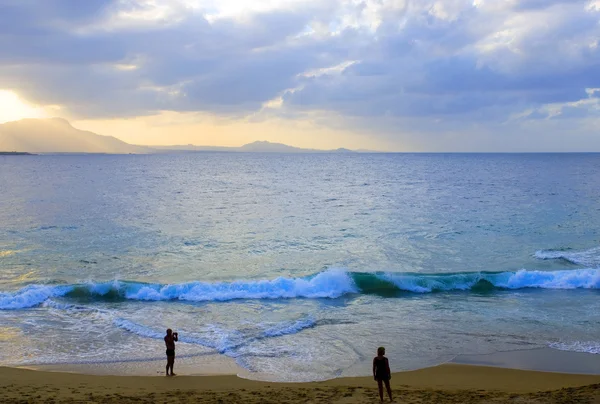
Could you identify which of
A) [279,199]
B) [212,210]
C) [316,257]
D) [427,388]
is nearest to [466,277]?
[316,257]

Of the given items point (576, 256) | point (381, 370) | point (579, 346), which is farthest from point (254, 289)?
point (576, 256)

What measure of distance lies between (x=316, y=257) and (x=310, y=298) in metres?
7.17

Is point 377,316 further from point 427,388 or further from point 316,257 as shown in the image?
point 316,257

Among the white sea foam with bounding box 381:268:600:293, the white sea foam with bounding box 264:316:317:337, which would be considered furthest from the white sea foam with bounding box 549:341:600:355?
the white sea foam with bounding box 381:268:600:293

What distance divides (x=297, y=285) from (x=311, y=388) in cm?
1129

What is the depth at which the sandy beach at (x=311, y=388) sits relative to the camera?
1141 cm

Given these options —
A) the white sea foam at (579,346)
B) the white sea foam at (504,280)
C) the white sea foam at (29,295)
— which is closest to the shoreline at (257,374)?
the white sea foam at (579,346)

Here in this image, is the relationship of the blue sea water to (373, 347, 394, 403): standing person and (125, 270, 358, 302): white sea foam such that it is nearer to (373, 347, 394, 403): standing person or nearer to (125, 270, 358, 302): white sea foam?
(125, 270, 358, 302): white sea foam

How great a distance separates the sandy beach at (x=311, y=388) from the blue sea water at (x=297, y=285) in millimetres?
1122

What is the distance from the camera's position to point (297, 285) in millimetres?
23875

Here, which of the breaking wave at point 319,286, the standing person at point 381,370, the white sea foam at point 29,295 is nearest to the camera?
the standing person at point 381,370

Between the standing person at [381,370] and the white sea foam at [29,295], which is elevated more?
the standing person at [381,370]

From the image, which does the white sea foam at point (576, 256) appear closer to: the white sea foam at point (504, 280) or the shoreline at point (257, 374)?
the white sea foam at point (504, 280)

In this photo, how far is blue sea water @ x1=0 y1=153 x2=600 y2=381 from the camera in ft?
53.6
